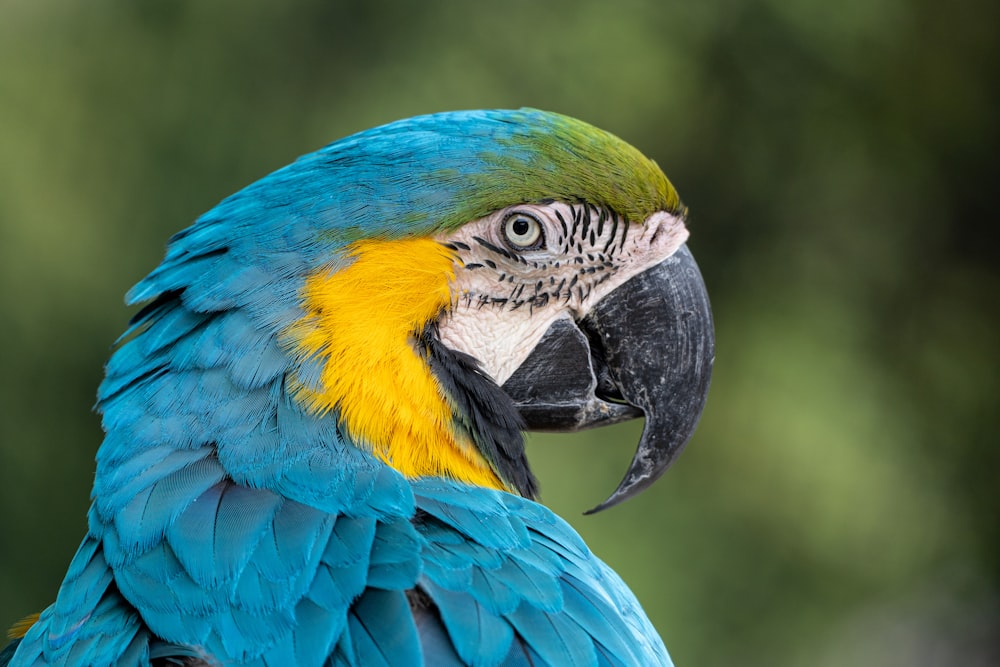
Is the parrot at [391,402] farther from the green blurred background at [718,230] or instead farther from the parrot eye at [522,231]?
the green blurred background at [718,230]

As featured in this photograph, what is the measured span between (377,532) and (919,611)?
2869mm

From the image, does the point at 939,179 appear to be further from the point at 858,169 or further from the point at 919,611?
the point at 919,611

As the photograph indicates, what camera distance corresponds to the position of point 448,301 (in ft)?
3.66

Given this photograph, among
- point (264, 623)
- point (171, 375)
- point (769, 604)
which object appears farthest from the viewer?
point (769, 604)

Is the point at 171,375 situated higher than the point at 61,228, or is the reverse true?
the point at 171,375

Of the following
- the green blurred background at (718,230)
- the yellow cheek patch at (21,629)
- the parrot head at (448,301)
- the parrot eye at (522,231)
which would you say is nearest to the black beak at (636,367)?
the parrot head at (448,301)

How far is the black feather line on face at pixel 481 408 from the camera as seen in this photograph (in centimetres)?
110

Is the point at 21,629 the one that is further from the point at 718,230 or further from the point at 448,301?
the point at 718,230

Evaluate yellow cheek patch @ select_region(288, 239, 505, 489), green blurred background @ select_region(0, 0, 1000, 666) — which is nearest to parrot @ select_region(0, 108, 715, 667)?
yellow cheek patch @ select_region(288, 239, 505, 489)

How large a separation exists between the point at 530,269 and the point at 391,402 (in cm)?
26

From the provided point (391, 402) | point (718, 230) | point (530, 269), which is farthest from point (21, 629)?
point (718, 230)

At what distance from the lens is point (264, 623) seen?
834 millimetres

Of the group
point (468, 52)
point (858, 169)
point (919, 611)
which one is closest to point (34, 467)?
point (468, 52)

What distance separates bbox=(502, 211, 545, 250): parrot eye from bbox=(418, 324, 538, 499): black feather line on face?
14 centimetres
